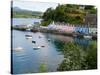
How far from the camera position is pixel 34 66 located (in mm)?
2264

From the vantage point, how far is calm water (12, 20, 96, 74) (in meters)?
2.20

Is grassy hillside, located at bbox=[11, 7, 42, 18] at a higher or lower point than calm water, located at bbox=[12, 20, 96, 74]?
higher

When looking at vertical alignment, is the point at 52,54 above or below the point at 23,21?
below

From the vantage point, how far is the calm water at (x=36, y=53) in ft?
7.22

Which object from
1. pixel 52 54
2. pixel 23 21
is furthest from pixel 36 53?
pixel 23 21

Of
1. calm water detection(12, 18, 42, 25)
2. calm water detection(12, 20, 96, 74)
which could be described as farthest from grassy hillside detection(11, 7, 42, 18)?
calm water detection(12, 20, 96, 74)

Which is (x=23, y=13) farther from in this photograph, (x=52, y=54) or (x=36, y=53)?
(x=52, y=54)

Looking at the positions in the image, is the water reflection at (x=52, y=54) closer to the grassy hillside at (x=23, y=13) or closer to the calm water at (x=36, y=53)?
the calm water at (x=36, y=53)

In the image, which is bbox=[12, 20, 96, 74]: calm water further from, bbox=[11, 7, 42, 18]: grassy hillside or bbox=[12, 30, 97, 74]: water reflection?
bbox=[11, 7, 42, 18]: grassy hillside

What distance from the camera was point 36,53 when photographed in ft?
7.50

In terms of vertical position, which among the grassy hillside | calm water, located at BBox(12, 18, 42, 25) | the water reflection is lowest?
the water reflection

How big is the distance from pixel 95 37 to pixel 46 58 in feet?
2.21

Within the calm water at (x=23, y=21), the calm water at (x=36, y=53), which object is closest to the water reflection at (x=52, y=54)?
the calm water at (x=36, y=53)

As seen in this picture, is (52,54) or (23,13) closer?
(23,13)
